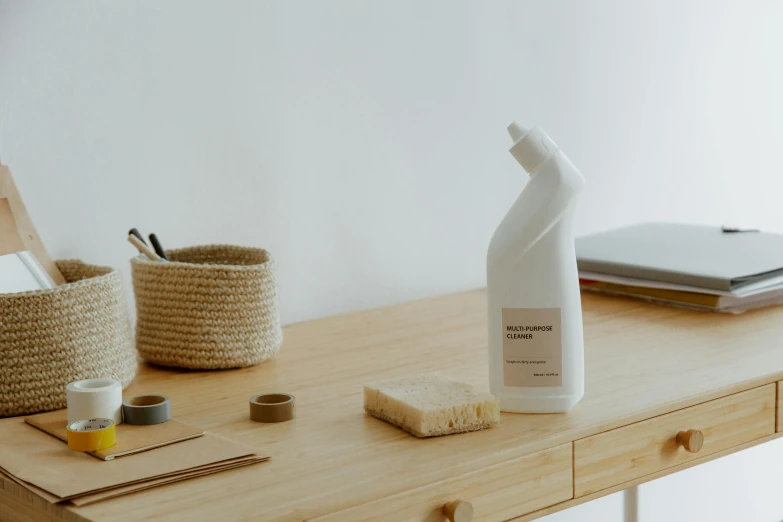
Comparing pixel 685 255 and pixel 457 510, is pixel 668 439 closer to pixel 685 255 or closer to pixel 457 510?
pixel 457 510

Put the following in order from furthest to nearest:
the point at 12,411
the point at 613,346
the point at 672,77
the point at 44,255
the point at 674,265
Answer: the point at 672,77 → the point at 674,265 → the point at 613,346 → the point at 44,255 → the point at 12,411

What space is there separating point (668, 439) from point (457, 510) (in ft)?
0.96

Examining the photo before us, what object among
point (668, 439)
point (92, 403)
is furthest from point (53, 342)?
point (668, 439)

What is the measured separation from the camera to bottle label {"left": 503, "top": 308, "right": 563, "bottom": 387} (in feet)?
3.12

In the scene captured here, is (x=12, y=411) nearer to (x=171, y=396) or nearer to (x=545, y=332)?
(x=171, y=396)

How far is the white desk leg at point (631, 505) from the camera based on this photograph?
1.92 m

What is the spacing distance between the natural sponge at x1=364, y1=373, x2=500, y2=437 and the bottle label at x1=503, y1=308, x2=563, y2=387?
0.15 feet

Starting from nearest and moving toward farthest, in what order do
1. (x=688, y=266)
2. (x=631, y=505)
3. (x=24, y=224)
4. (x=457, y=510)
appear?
(x=457, y=510) < (x=24, y=224) < (x=688, y=266) < (x=631, y=505)

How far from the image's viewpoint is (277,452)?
881 mm

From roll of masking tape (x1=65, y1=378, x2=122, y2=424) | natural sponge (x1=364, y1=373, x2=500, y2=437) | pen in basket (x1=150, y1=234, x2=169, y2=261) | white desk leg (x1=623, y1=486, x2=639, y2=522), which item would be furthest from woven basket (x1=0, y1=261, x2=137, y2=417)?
white desk leg (x1=623, y1=486, x2=639, y2=522)

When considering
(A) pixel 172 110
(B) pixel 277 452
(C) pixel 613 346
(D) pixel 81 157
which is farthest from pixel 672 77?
(B) pixel 277 452

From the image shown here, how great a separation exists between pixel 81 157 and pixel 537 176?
612mm

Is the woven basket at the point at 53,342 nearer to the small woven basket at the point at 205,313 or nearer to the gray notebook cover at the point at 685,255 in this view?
the small woven basket at the point at 205,313

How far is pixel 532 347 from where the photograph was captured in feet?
3.13
